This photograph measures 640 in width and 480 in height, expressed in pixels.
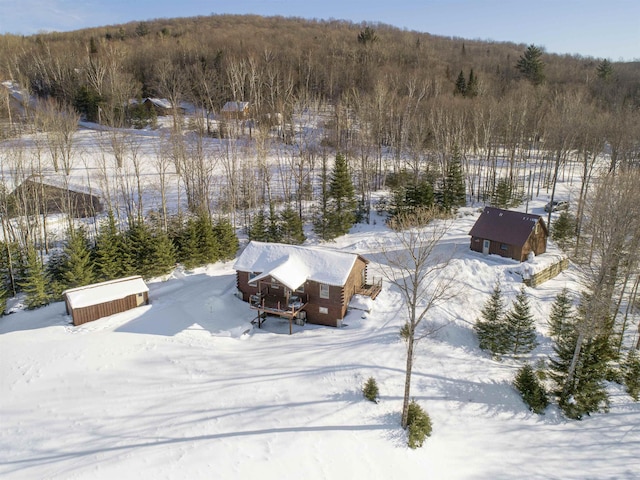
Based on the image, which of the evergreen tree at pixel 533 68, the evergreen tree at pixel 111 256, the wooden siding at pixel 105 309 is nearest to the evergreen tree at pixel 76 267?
the evergreen tree at pixel 111 256

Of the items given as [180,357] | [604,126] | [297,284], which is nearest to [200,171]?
[297,284]

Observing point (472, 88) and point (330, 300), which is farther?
point (472, 88)

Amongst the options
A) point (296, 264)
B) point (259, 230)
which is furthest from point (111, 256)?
point (296, 264)

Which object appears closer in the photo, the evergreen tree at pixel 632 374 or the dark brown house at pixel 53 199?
the evergreen tree at pixel 632 374

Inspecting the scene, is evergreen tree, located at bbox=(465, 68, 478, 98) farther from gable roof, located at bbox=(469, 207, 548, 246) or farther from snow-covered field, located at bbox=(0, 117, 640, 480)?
snow-covered field, located at bbox=(0, 117, 640, 480)

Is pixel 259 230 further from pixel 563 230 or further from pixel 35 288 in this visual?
pixel 563 230

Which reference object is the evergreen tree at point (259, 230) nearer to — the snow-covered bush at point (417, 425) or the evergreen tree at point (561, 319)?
the snow-covered bush at point (417, 425)


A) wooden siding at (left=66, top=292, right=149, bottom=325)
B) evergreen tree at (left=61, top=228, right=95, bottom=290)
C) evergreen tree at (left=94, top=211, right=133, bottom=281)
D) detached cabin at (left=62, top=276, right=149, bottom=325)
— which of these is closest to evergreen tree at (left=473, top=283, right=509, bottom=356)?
detached cabin at (left=62, top=276, right=149, bottom=325)
